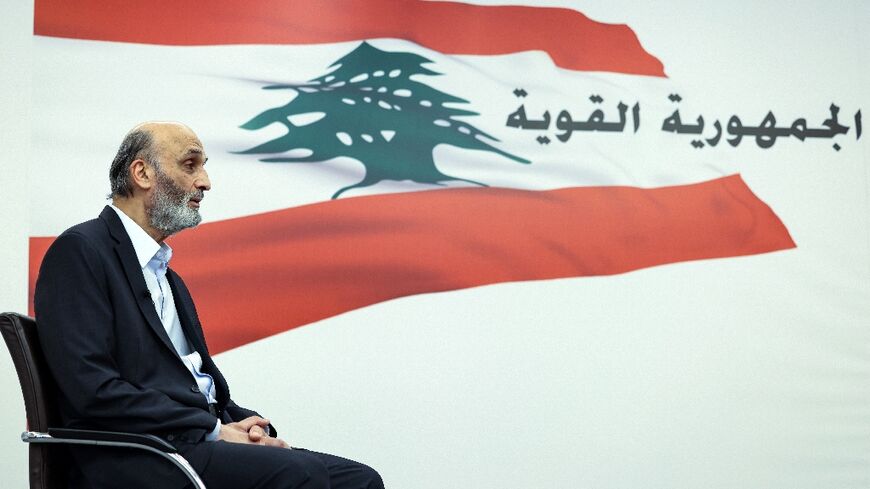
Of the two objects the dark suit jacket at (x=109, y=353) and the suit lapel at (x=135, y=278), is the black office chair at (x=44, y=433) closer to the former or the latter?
the dark suit jacket at (x=109, y=353)

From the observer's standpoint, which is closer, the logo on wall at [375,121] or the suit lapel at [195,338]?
the suit lapel at [195,338]

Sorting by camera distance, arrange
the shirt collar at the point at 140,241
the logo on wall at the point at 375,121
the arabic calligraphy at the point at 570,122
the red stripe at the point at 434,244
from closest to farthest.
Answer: the shirt collar at the point at 140,241 → the red stripe at the point at 434,244 → the logo on wall at the point at 375,121 → the arabic calligraphy at the point at 570,122

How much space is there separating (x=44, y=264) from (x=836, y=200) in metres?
3.29

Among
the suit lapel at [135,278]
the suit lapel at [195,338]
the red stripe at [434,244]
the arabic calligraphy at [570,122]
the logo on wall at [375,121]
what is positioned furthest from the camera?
the arabic calligraphy at [570,122]

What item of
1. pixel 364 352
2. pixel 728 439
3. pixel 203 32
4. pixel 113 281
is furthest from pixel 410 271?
pixel 113 281

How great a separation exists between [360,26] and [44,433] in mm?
2207

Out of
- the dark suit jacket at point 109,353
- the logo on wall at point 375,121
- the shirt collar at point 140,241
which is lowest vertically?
the dark suit jacket at point 109,353

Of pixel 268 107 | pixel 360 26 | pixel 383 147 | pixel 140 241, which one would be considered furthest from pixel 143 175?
pixel 360 26

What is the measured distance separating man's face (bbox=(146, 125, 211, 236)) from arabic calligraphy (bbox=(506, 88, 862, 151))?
1.79 meters

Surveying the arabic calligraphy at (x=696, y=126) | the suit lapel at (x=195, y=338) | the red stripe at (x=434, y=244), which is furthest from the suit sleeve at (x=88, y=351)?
the arabic calligraphy at (x=696, y=126)

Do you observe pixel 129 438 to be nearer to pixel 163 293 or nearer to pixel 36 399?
pixel 36 399

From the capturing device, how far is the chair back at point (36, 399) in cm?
175

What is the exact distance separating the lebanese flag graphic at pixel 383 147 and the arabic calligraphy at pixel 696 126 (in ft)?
0.04

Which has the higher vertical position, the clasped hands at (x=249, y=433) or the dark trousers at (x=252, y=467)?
the clasped hands at (x=249, y=433)
